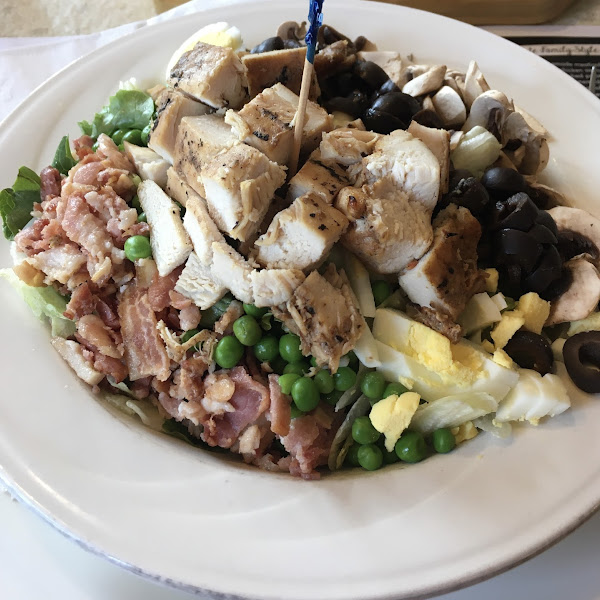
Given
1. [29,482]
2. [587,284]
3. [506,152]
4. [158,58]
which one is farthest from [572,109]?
[29,482]

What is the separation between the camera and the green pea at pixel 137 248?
2.38m

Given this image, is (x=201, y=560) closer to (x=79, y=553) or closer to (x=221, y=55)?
(x=79, y=553)

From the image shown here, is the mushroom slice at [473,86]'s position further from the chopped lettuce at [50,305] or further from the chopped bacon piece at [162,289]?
the chopped lettuce at [50,305]

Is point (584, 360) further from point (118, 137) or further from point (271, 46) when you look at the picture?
point (118, 137)

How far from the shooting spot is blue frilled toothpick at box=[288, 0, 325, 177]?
2045mm

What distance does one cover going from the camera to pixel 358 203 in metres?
2.16

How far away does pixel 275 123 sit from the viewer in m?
2.32

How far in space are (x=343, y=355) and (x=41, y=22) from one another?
4.33 meters

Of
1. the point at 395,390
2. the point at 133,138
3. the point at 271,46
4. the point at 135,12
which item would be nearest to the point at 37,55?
the point at 135,12

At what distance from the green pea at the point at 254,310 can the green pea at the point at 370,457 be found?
67 cm

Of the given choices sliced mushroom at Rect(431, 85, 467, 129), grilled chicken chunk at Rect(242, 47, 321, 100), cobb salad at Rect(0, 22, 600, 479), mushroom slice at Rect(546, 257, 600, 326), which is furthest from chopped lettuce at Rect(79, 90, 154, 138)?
mushroom slice at Rect(546, 257, 600, 326)

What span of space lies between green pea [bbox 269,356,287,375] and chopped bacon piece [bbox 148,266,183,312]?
503 mm

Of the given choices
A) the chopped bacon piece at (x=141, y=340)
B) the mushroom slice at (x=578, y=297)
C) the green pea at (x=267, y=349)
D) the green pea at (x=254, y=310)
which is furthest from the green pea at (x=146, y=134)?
the mushroom slice at (x=578, y=297)

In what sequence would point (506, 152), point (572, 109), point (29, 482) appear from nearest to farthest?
1. point (29, 482)
2. point (506, 152)
3. point (572, 109)
